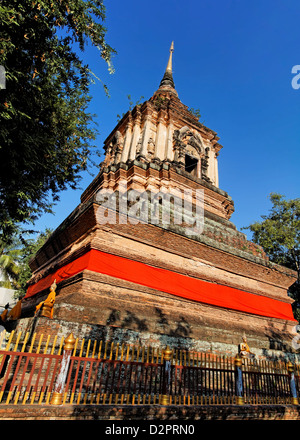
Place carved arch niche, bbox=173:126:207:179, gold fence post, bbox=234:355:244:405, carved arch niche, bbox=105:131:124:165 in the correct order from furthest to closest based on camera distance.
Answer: carved arch niche, bbox=105:131:124:165 < carved arch niche, bbox=173:126:207:179 < gold fence post, bbox=234:355:244:405

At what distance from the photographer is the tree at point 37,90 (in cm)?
539

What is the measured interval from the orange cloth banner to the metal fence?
225 cm

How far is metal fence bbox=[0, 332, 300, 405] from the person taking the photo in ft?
11.7

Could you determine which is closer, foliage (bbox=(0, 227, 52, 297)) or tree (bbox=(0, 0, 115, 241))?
tree (bbox=(0, 0, 115, 241))

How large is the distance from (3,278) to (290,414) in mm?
28487

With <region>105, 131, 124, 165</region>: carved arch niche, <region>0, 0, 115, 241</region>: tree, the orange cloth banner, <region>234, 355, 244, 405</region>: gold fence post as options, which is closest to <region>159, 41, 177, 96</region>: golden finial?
<region>105, 131, 124, 165</region>: carved arch niche

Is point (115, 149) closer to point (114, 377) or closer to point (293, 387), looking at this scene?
point (114, 377)

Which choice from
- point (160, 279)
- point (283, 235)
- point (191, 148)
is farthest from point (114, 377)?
point (283, 235)

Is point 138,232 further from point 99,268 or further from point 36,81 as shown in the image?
point 36,81

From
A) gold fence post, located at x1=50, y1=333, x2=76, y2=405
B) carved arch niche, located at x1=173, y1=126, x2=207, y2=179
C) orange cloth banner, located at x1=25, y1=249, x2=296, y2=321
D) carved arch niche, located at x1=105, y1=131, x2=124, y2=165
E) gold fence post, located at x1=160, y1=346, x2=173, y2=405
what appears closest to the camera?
gold fence post, located at x1=50, y1=333, x2=76, y2=405

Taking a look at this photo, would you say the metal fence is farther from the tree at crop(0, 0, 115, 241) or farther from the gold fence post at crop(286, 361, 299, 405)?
the tree at crop(0, 0, 115, 241)

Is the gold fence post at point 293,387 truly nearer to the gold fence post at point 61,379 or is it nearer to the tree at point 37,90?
the gold fence post at point 61,379

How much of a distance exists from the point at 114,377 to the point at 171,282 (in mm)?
4510

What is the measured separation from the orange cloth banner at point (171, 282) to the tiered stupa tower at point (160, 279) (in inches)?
1.2
